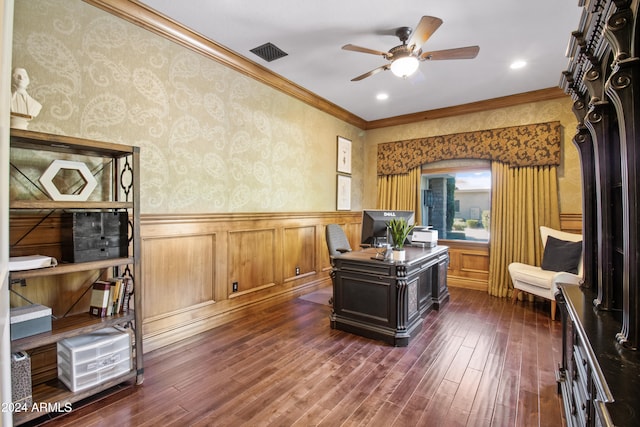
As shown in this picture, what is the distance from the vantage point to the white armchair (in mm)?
3393

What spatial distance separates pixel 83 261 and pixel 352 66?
10.6 ft

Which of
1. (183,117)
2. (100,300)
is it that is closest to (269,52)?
(183,117)

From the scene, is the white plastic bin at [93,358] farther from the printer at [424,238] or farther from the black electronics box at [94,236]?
the printer at [424,238]

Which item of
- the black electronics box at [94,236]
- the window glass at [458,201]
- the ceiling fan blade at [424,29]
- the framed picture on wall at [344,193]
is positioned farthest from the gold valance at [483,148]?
the black electronics box at [94,236]

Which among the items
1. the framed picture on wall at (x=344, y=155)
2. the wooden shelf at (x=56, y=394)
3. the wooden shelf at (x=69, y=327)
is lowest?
the wooden shelf at (x=56, y=394)

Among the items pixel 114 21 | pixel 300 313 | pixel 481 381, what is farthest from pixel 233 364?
pixel 114 21

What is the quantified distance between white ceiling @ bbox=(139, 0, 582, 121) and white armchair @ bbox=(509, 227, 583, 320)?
2025 millimetres

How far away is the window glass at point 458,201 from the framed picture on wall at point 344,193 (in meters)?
1.35

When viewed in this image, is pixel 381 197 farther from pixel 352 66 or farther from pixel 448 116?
pixel 352 66

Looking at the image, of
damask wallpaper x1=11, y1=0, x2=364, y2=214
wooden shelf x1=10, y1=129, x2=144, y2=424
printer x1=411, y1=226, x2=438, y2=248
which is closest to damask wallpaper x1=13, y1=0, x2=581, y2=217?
damask wallpaper x1=11, y1=0, x2=364, y2=214

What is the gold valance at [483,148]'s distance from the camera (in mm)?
4203

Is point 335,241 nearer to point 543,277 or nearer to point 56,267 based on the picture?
point 543,277

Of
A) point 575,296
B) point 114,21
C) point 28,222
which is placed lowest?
point 575,296

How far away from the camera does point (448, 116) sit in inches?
196
